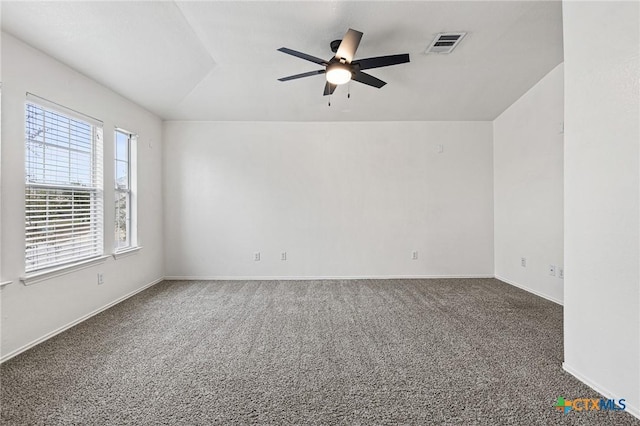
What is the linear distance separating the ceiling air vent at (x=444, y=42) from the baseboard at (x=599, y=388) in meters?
2.90

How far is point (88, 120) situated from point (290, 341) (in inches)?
124

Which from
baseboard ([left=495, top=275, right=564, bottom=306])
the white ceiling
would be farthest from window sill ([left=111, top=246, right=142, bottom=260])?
baseboard ([left=495, top=275, right=564, bottom=306])

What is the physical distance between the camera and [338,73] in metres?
2.49

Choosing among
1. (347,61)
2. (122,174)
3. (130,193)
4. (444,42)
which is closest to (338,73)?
(347,61)

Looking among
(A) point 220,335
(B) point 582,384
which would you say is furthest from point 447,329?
(A) point 220,335

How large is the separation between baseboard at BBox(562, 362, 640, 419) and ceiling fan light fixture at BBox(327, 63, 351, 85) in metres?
2.78

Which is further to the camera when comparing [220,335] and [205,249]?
[205,249]

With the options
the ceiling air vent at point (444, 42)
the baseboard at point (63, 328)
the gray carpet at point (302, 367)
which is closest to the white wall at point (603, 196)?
the gray carpet at point (302, 367)

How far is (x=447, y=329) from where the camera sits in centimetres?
274

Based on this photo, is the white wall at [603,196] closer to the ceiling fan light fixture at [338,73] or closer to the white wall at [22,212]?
the ceiling fan light fixture at [338,73]

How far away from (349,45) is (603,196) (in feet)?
6.54

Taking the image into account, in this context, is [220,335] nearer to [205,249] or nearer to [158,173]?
[205,249]

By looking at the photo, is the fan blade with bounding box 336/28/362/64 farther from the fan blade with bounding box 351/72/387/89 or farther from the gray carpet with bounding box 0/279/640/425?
the gray carpet with bounding box 0/279/640/425

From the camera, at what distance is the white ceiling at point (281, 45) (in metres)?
2.38
